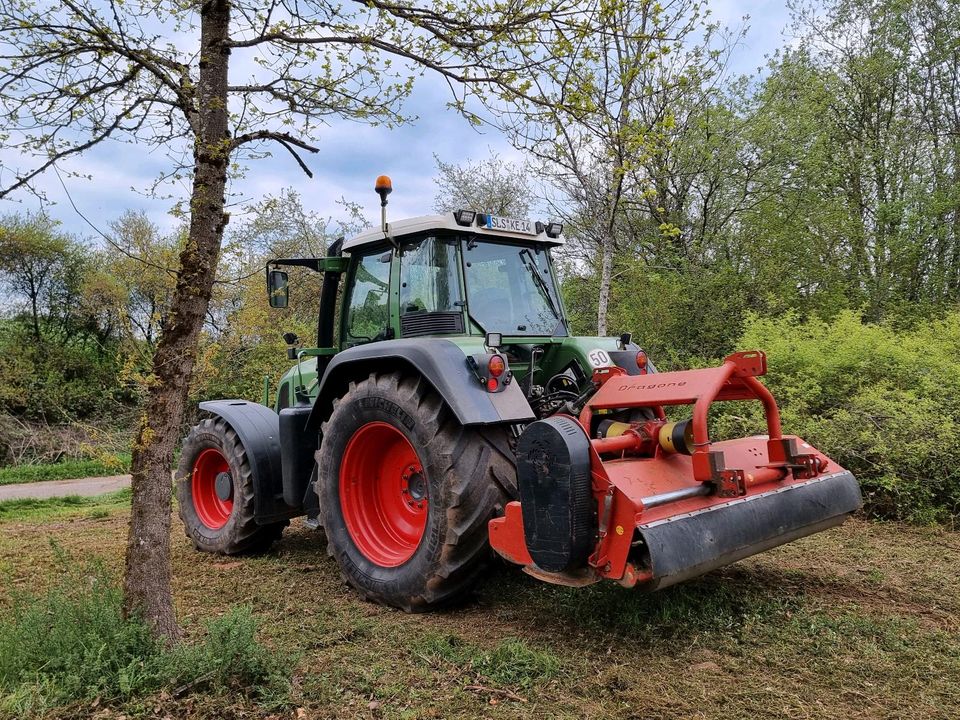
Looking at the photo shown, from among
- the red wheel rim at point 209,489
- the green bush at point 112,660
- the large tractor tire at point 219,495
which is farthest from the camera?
the red wheel rim at point 209,489

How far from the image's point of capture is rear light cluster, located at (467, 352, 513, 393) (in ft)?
12.1

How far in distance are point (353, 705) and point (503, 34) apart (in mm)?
3052

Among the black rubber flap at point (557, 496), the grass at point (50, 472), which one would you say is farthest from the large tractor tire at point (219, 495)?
the grass at point (50, 472)

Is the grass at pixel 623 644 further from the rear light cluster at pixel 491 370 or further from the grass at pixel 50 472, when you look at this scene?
the grass at pixel 50 472

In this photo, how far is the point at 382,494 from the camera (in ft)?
14.5

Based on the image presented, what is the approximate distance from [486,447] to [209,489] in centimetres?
319

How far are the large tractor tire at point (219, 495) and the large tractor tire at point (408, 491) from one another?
1057 millimetres

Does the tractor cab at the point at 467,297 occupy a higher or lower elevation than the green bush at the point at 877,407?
higher

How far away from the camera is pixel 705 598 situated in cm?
359

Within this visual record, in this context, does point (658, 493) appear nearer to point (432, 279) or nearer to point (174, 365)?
point (432, 279)

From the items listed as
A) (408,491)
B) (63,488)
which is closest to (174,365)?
(408,491)

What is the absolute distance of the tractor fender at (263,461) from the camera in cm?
498

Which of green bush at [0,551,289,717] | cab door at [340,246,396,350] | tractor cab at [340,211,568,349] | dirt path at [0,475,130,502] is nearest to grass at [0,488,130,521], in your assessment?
dirt path at [0,475,130,502]

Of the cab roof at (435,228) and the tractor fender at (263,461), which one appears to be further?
the tractor fender at (263,461)
